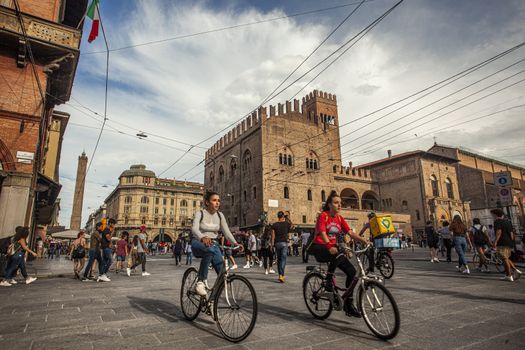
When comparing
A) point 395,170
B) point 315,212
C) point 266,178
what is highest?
point 395,170

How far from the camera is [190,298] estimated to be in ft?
13.1

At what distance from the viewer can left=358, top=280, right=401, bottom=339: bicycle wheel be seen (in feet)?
10.0

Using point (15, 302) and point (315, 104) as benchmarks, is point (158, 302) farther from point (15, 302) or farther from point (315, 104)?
point (315, 104)

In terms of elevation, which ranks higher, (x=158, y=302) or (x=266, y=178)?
(x=266, y=178)

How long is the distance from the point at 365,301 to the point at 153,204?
233 feet

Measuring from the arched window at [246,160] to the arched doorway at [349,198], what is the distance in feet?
48.6

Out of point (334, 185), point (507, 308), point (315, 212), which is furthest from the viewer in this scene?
point (334, 185)

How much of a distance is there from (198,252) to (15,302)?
4.14 metres

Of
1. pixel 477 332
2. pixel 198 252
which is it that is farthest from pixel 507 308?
pixel 198 252

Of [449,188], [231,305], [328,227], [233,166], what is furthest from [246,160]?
[231,305]

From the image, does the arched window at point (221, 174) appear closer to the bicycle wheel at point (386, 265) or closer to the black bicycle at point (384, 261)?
the black bicycle at point (384, 261)

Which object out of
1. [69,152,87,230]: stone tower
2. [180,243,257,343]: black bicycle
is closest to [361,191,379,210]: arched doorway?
[180,243,257,343]: black bicycle

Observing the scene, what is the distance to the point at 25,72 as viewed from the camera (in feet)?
38.0

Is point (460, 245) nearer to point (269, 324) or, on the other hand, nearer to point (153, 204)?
point (269, 324)
